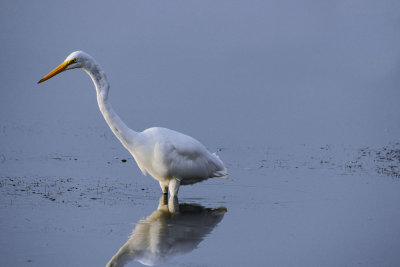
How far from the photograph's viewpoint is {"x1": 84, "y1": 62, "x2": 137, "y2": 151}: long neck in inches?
407

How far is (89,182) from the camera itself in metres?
11.5

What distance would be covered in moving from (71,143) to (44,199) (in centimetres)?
754

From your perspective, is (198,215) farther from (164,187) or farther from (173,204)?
(164,187)

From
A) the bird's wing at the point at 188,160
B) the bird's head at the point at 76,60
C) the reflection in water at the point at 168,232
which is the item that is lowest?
the reflection in water at the point at 168,232

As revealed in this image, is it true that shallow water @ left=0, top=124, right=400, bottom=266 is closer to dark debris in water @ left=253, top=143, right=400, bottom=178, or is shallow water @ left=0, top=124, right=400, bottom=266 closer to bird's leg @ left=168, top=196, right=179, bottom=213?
bird's leg @ left=168, top=196, right=179, bottom=213

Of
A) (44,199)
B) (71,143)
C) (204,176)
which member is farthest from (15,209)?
(71,143)

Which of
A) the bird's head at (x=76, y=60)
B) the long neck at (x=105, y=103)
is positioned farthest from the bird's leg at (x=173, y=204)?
the bird's head at (x=76, y=60)

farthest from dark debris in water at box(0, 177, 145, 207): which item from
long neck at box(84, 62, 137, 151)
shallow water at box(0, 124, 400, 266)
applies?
long neck at box(84, 62, 137, 151)

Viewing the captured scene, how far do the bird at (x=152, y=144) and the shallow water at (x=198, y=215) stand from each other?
49cm

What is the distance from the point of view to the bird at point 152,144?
10320 millimetres

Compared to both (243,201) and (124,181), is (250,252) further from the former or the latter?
(124,181)

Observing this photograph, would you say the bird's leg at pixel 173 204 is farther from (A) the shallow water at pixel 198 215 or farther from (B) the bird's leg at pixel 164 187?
(B) the bird's leg at pixel 164 187

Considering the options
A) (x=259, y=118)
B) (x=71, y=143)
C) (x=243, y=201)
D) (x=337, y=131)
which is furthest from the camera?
(x=259, y=118)

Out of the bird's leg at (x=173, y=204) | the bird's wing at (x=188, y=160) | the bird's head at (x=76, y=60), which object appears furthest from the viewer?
the bird's wing at (x=188, y=160)
